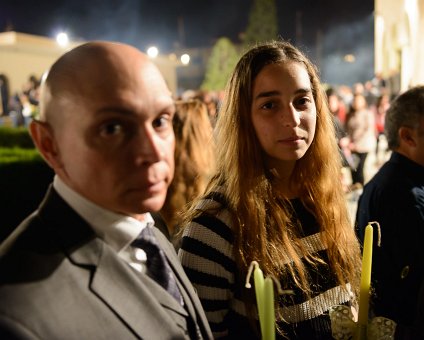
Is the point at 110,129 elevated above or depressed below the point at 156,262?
above

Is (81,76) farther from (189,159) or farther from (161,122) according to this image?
(189,159)

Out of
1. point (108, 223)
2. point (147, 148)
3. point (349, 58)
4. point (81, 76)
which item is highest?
point (349, 58)

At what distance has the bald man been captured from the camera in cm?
89

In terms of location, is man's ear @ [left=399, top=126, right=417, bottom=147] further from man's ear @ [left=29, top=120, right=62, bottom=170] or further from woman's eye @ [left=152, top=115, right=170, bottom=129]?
man's ear @ [left=29, top=120, right=62, bottom=170]

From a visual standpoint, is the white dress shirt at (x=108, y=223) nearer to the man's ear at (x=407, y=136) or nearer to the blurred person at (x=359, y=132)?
the man's ear at (x=407, y=136)

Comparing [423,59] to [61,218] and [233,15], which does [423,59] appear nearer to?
[61,218]

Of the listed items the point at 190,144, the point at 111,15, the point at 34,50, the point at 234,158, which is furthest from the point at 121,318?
the point at 111,15

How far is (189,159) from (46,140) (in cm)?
220

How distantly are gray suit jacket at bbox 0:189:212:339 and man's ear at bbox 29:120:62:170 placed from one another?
0.31 ft

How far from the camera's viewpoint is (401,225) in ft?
8.08

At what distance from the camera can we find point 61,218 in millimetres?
989

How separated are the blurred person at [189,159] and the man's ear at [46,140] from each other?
2020mm

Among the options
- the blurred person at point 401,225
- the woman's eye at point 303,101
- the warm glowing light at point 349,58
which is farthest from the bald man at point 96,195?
the warm glowing light at point 349,58

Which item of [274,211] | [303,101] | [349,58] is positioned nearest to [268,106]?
[303,101]
